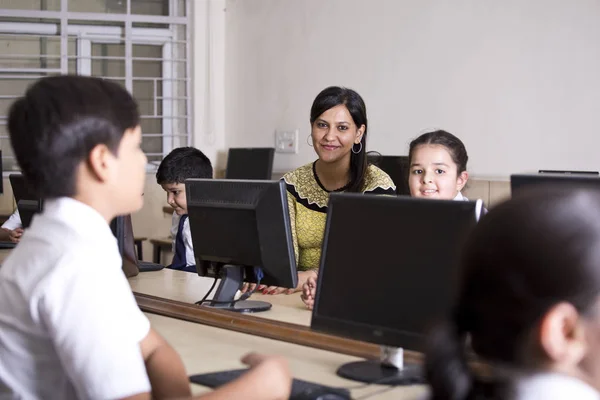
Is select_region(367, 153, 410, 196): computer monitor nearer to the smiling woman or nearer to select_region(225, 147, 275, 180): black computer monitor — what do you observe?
the smiling woman

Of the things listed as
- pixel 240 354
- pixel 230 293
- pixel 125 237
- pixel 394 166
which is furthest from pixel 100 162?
pixel 394 166

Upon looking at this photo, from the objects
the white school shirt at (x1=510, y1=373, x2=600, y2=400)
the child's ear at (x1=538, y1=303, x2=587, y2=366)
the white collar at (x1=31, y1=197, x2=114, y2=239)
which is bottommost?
the white school shirt at (x1=510, y1=373, x2=600, y2=400)

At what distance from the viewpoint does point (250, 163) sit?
6.11m

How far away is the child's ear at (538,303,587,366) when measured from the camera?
34.4 inches

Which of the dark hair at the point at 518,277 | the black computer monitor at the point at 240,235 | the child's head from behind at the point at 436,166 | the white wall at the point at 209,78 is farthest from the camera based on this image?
the white wall at the point at 209,78

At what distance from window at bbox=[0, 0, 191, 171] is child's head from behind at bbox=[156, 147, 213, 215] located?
281 centimetres

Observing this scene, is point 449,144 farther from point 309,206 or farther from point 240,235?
point 240,235

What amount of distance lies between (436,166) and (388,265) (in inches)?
50.4

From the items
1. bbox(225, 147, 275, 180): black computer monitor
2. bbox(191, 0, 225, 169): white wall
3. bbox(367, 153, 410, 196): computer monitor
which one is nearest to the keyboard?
bbox(367, 153, 410, 196): computer monitor

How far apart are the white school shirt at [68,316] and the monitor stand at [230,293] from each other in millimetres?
1063

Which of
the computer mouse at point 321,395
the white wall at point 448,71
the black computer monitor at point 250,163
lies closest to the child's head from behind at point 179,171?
the white wall at point 448,71

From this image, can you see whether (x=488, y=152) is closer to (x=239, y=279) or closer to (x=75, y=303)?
(x=239, y=279)

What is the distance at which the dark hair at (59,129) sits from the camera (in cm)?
149

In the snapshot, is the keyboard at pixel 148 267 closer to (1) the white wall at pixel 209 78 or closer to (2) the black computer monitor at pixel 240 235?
(2) the black computer monitor at pixel 240 235
